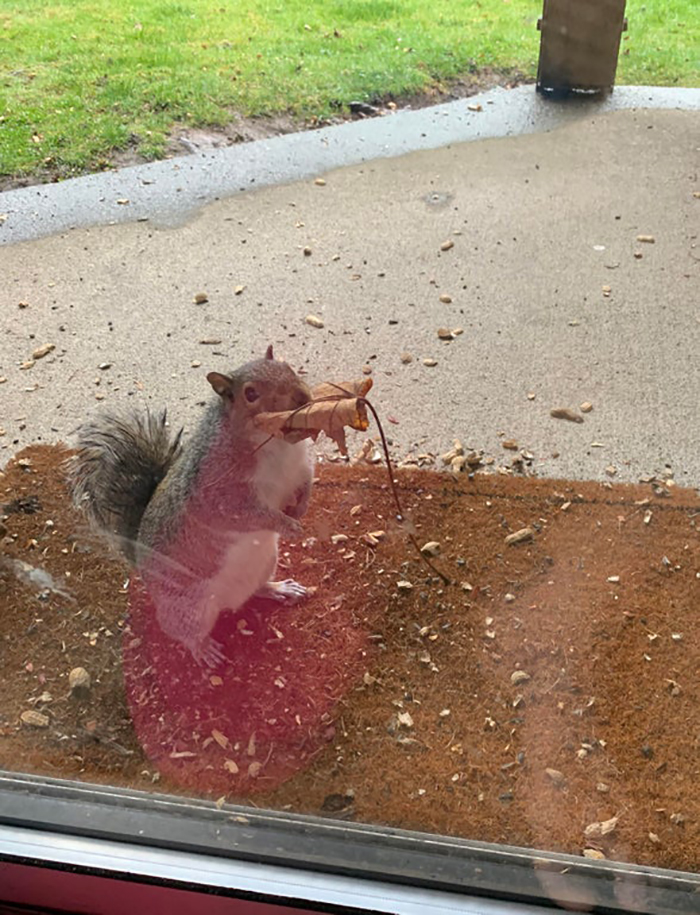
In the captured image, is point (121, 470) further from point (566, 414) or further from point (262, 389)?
point (566, 414)

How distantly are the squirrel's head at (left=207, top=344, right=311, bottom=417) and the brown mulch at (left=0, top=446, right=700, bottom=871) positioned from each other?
30 cm

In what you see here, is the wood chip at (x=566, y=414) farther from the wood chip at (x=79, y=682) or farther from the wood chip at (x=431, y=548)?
the wood chip at (x=79, y=682)

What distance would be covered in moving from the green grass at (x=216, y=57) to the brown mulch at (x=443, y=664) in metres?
0.73

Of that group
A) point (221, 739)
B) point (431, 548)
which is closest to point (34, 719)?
point (221, 739)

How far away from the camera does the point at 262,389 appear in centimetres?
97

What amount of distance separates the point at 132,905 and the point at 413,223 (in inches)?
54.8

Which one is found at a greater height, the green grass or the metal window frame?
the green grass

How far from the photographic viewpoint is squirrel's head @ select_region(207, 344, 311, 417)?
0.96m

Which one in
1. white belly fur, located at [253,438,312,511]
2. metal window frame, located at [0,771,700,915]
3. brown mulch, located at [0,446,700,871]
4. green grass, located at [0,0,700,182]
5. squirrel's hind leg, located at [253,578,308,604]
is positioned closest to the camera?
metal window frame, located at [0,771,700,915]

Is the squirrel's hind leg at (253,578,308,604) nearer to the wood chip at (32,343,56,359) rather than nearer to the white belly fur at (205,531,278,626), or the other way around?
the white belly fur at (205,531,278,626)

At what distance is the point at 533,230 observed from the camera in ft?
5.93

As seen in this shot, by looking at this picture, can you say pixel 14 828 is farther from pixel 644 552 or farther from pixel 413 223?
pixel 413 223

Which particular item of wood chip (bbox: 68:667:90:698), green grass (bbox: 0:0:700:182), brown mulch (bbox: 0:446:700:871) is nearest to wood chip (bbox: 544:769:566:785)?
brown mulch (bbox: 0:446:700:871)

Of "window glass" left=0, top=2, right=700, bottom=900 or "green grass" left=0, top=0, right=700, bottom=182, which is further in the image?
"green grass" left=0, top=0, right=700, bottom=182
